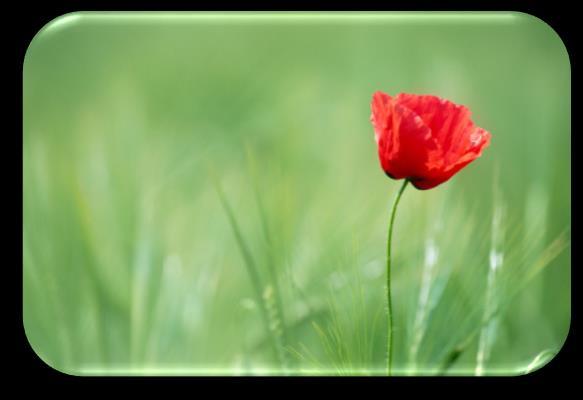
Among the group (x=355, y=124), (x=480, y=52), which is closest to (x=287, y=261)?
(x=355, y=124)

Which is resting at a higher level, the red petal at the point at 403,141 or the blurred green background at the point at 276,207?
the red petal at the point at 403,141

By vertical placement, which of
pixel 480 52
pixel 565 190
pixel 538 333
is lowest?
pixel 538 333

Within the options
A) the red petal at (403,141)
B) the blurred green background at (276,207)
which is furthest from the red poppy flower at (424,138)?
the blurred green background at (276,207)

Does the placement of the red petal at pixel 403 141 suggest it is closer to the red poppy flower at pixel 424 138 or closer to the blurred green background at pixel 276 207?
the red poppy flower at pixel 424 138

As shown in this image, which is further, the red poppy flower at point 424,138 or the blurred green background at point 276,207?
the blurred green background at point 276,207

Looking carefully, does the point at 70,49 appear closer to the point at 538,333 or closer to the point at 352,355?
the point at 352,355

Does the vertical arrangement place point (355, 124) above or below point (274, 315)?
above
